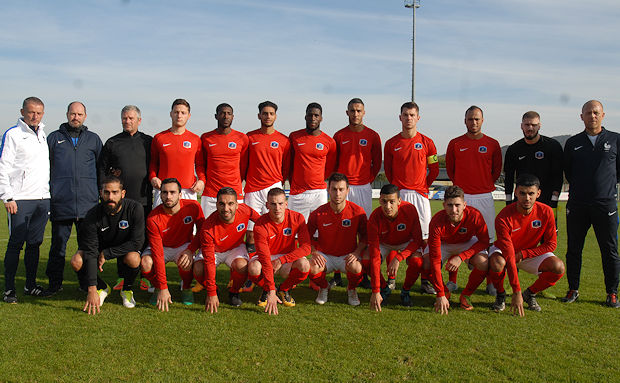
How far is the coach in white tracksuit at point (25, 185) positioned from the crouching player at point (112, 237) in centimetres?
60

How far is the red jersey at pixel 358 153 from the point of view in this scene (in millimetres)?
6184

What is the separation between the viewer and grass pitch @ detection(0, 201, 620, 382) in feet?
10.7

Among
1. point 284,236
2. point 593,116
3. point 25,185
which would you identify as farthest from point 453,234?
point 25,185

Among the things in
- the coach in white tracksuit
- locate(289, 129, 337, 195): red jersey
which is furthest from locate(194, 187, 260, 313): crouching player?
the coach in white tracksuit

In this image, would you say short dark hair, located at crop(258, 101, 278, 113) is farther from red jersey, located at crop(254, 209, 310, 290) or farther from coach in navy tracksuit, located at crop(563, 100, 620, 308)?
coach in navy tracksuit, located at crop(563, 100, 620, 308)

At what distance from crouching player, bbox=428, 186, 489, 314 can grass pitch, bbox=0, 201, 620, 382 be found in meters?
0.25

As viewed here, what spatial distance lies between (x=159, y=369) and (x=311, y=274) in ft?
6.70

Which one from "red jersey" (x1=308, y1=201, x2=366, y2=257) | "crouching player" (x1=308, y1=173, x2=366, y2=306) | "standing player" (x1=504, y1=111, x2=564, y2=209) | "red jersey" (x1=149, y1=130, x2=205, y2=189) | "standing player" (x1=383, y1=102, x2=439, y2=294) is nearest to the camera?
"crouching player" (x1=308, y1=173, x2=366, y2=306)

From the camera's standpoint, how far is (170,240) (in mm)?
5289

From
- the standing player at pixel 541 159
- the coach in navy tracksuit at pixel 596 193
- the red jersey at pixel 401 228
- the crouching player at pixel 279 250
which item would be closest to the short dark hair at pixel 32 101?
the crouching player at pixel 279 250

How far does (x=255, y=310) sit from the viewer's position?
189 inches

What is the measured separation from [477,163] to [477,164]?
0.04ft

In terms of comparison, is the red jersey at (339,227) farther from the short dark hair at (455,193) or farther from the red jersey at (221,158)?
the red jersey at (221,158)

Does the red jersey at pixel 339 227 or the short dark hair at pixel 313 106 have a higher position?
the short dark hair at pixel 313 106
